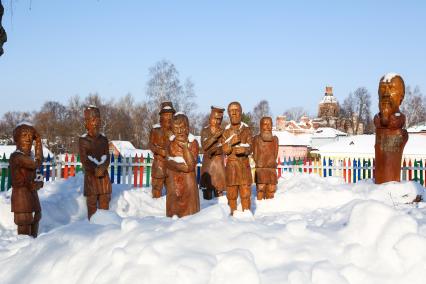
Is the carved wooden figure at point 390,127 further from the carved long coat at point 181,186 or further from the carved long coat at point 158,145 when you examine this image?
the carved long coat at point 181,186

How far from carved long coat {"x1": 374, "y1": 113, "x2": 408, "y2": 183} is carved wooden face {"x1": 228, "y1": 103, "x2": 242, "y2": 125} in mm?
3705

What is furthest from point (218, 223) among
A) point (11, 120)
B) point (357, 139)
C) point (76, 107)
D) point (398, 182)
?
point (11, 120)

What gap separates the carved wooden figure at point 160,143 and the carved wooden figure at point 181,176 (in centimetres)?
372

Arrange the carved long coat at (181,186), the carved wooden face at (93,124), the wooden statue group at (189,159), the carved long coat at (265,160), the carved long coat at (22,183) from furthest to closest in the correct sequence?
1. the carved long coat at (265,160)
2. the carved wooden face at (93,124)
3. the carved long coat at (22,183)
4. the wooden statue group at (189,159)
5. the carved long coat at (181,186)

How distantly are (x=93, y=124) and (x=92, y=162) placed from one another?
0.70 m

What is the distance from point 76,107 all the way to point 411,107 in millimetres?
40765

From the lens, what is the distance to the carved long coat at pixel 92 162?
761cm

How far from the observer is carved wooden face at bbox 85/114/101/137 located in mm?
7746

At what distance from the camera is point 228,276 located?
3.00 metres

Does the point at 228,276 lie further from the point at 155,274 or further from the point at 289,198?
the point at 289,198

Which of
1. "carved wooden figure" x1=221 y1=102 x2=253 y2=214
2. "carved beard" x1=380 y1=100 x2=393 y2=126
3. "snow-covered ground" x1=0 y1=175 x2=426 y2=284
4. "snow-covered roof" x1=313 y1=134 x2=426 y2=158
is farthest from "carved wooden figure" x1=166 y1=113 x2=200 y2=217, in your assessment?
"snow-covered roof" x1=313 y1=134 x2=426 y2=158

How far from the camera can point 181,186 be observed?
591cm

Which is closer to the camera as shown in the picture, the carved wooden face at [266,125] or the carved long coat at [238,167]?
the carved long coat at [238,167]

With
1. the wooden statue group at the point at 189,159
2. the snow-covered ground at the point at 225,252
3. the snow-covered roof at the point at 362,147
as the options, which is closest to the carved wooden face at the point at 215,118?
the wooden statue group at the point at 189,159
